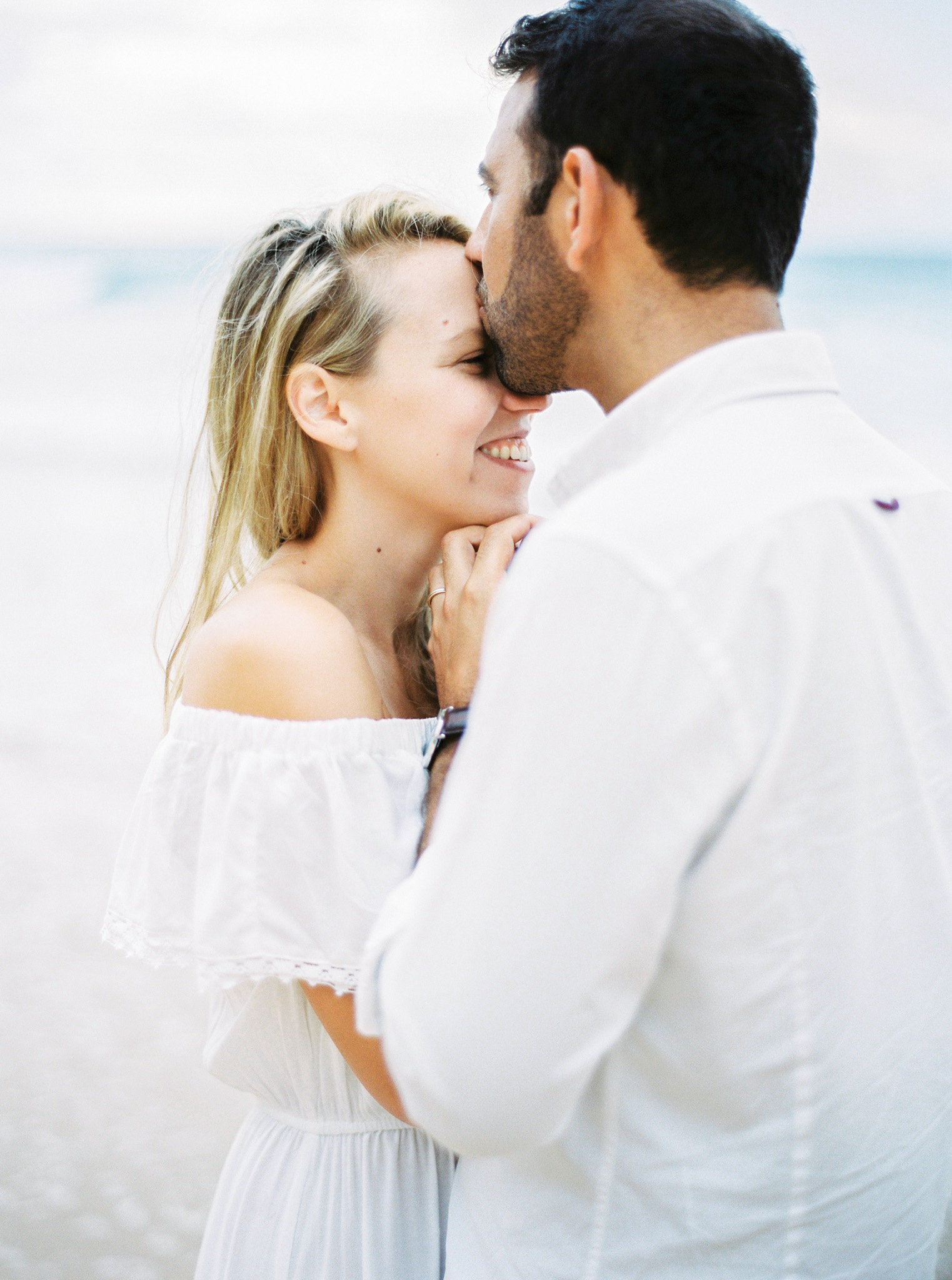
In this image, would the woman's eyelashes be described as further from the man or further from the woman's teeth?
the man

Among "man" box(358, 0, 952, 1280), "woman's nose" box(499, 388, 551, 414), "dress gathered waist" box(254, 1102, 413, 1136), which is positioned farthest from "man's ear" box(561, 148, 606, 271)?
"dress gathered waist" box(254, 1102, 413, 1136)

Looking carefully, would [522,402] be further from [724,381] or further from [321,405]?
[724,381]

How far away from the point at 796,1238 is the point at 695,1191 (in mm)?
99

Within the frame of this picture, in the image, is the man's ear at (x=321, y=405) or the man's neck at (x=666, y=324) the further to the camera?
the man's ear at (x=321, y=405)

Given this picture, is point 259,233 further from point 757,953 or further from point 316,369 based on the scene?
point 757,953

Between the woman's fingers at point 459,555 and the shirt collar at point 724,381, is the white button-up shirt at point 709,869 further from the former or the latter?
the woman's fingers at point 459,555

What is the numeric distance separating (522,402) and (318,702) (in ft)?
1.88

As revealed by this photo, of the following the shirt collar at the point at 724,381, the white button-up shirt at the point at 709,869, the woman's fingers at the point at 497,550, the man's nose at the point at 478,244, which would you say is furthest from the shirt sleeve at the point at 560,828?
the man's nose at the point at 478,244

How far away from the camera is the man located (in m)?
0.74

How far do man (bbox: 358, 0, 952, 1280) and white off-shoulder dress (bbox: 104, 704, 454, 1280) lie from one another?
0.95ft

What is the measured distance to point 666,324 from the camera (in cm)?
108

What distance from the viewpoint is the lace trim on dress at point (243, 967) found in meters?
1.20

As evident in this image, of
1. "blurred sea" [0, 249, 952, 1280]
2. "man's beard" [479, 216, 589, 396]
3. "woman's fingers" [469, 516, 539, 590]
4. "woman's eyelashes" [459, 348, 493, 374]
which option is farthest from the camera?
"blurred sea" [0, 249, 952, 1280]

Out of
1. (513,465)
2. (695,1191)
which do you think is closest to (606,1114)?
(695,1191)
